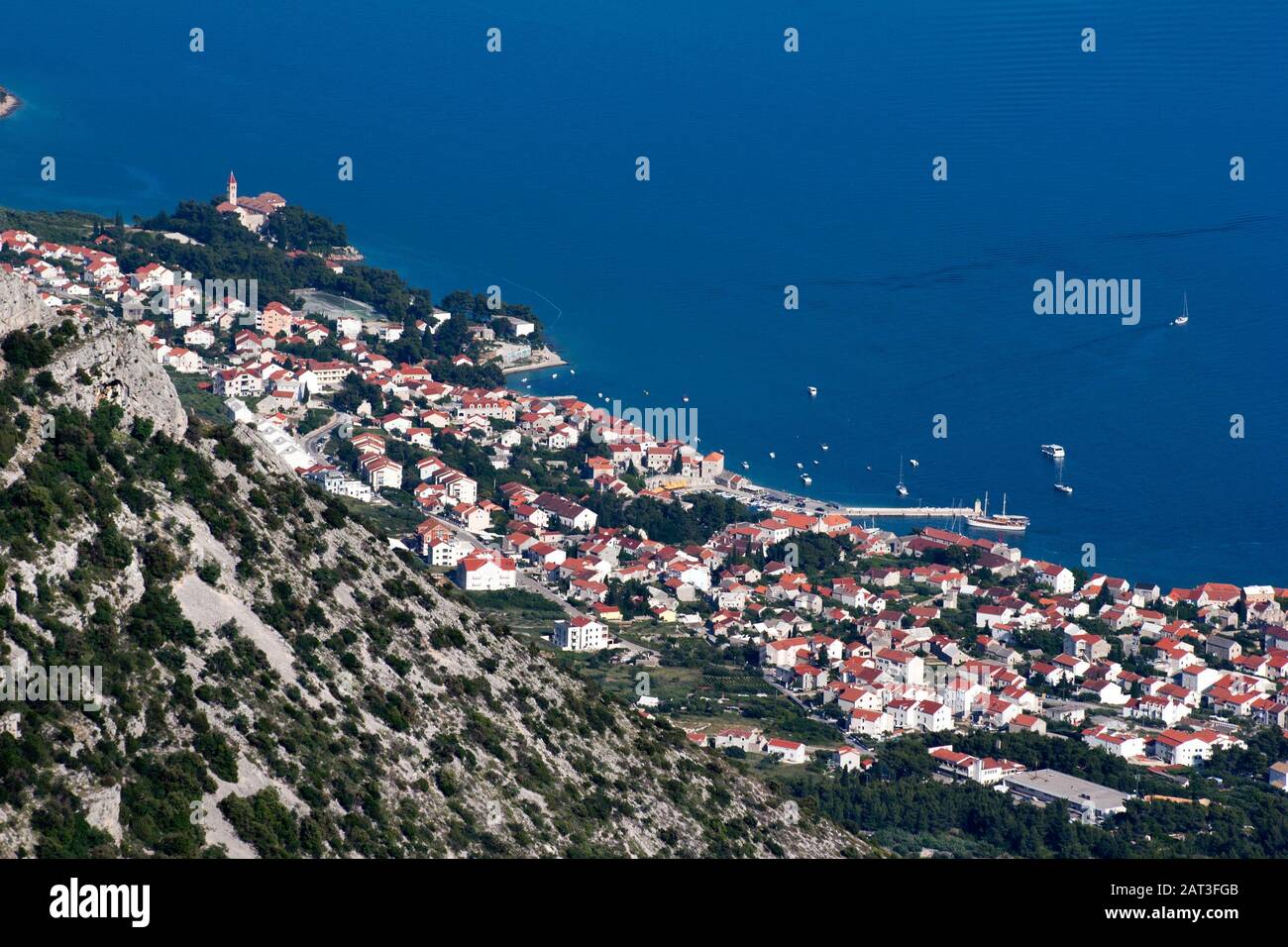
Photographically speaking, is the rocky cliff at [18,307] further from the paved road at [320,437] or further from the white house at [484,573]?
the paved road at [320,437]

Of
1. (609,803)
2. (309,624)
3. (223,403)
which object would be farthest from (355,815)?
(223,403)

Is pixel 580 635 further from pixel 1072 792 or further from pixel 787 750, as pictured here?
pixel 1072 792

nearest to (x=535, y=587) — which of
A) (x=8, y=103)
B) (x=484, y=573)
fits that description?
(x=484, y=573)

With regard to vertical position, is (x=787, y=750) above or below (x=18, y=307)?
below

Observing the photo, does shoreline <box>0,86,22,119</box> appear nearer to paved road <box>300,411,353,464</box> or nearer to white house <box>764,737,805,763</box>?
paved road <box>300,411,353,464</box>
